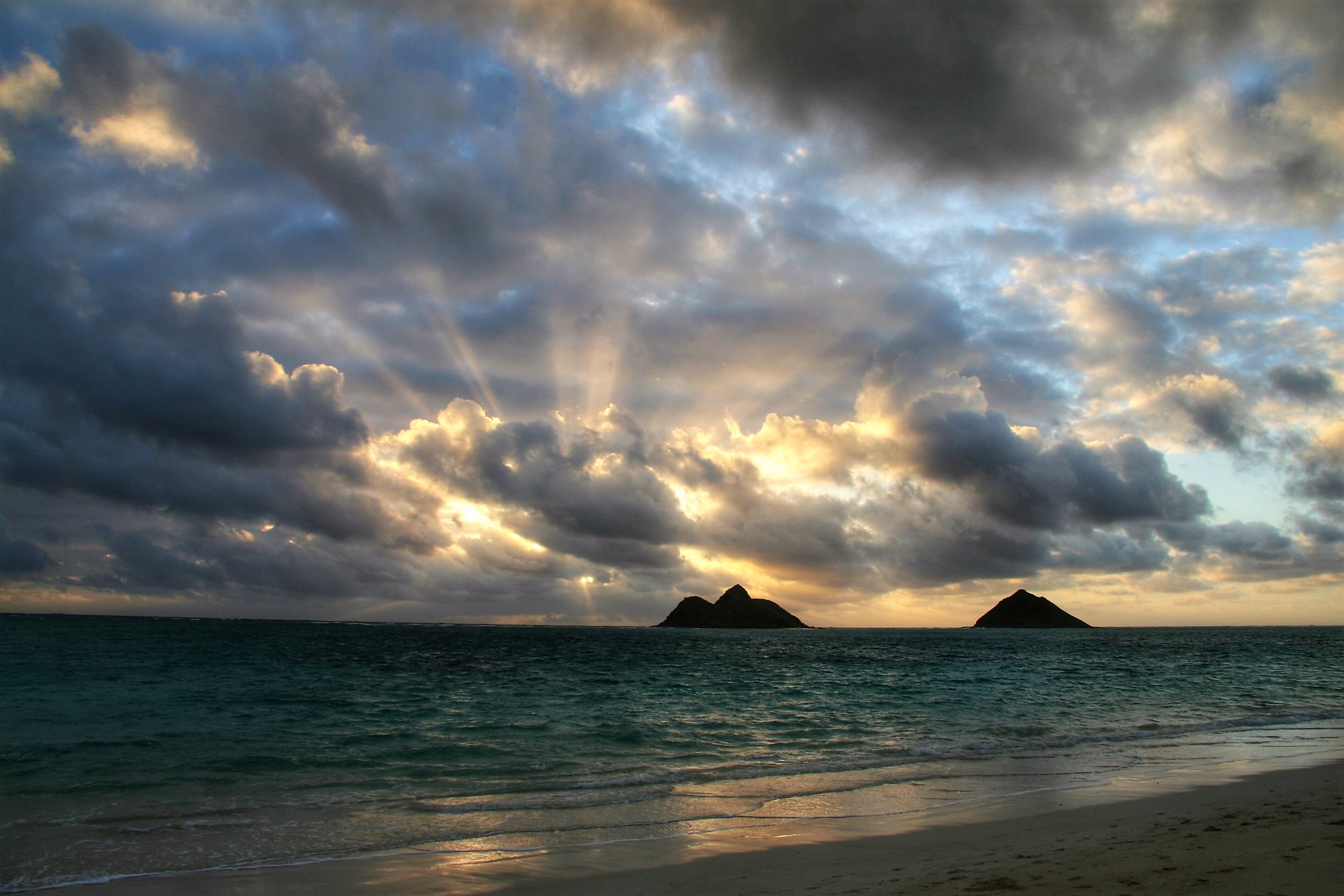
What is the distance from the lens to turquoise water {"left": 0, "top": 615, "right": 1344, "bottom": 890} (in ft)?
43.3

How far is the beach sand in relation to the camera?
28.0 ft

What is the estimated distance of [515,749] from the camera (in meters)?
21.9

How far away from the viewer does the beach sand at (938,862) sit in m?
8.53

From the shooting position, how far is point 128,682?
39.7m

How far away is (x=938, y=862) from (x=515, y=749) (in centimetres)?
1514

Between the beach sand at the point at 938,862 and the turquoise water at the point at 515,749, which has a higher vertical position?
the beach sand at the point at 938,862

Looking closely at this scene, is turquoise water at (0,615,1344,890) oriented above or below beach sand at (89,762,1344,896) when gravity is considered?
below

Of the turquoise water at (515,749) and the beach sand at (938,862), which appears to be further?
the turquoise water at (515,749)

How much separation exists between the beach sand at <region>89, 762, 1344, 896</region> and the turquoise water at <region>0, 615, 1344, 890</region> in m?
1.19

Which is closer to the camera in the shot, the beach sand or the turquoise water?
the beach sand

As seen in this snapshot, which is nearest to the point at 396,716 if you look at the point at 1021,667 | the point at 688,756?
the point at 688,756

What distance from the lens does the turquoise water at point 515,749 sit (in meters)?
13.2

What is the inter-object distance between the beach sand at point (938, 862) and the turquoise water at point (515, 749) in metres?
1.19

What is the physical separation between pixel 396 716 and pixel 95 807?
46.0 ft
